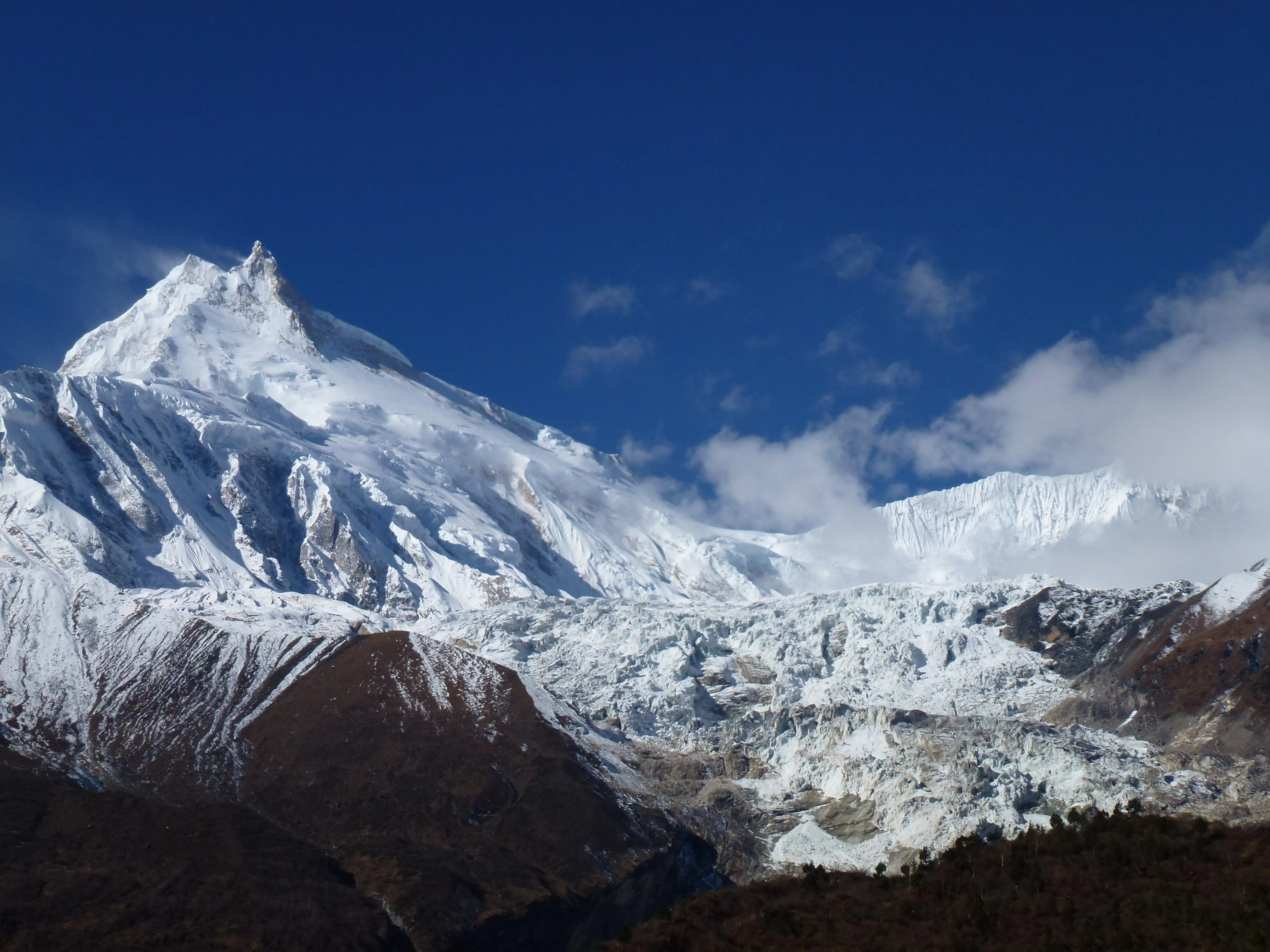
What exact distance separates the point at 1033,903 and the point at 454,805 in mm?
87023

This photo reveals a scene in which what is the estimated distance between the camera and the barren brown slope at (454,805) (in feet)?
417

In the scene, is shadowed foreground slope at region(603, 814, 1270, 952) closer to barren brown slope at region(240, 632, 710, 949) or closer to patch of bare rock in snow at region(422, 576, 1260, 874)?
barren brown slope at region(240, 632, 710, 949)

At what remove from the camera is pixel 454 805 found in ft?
490

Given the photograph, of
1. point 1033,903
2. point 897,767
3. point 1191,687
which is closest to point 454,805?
point 897,767

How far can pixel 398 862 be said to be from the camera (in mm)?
130750

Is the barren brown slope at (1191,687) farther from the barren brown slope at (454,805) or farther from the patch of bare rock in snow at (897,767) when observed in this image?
the barren brown slope at (454,805)

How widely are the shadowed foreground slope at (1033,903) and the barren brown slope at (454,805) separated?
161ft

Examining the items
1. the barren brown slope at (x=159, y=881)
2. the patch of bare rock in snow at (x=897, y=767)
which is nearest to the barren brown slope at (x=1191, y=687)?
the patch of bare rock in snow at (x=897, y=767)

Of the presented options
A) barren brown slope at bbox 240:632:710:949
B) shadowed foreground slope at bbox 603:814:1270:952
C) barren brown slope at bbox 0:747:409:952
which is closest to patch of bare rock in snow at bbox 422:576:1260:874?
barren brown slope at bbox 240:632:710:949

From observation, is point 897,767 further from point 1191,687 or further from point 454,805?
point 454,805

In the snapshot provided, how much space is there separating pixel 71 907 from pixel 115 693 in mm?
62198

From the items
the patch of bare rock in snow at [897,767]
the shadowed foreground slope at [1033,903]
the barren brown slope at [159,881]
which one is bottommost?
the shadowed foreground slope at [1033,903]

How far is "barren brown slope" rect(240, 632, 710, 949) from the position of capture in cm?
12706

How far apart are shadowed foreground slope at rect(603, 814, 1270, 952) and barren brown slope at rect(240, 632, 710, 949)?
49.0 m
